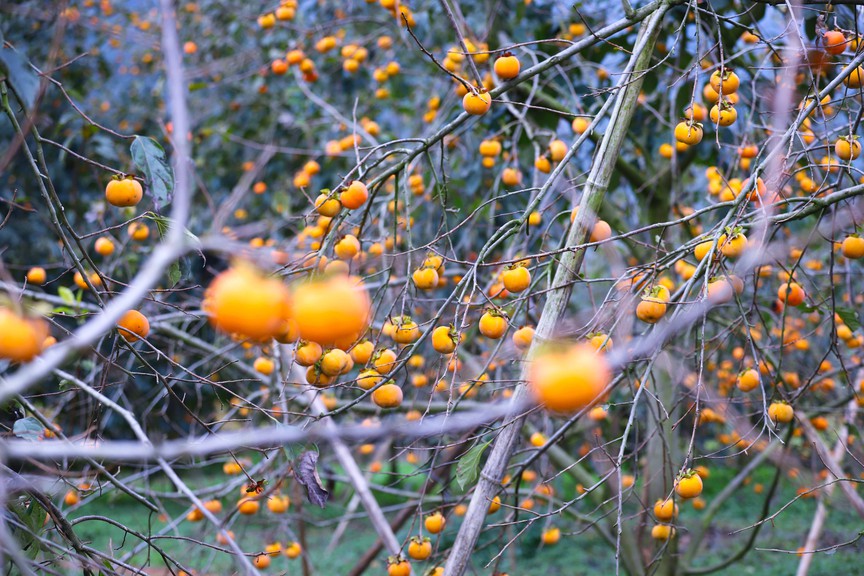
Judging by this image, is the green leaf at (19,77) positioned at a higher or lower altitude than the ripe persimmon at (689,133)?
higher

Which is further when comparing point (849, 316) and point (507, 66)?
point (849, 316)

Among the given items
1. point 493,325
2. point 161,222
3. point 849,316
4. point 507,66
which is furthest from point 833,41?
point 161,222

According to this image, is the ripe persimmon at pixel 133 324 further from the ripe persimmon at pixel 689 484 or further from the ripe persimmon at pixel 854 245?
the ripe persimmon at pixel 854 245

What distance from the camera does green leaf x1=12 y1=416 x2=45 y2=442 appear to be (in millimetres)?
1252

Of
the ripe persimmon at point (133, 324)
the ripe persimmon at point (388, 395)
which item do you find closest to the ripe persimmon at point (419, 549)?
the ripe persimmon at point (388, 395)

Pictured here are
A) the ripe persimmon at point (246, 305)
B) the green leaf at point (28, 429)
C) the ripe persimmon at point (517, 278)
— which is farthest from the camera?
the ripe persimmon at point (517, 278)

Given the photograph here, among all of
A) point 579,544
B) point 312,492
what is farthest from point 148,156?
point 579,544

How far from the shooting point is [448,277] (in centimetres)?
293

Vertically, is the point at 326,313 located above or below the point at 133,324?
above

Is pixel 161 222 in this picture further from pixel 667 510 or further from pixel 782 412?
pixel 782 412

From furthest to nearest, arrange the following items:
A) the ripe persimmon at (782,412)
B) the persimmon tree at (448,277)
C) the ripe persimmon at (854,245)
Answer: the ripe persimmon at (782,412) → the ripe persimmon at (854,245) → the persimmon tree at (448,277)

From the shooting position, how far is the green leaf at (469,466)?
137 cm

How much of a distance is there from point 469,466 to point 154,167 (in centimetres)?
84

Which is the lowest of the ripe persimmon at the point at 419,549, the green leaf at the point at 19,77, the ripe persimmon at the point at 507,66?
the ripe persimmon at the point at 419,549
